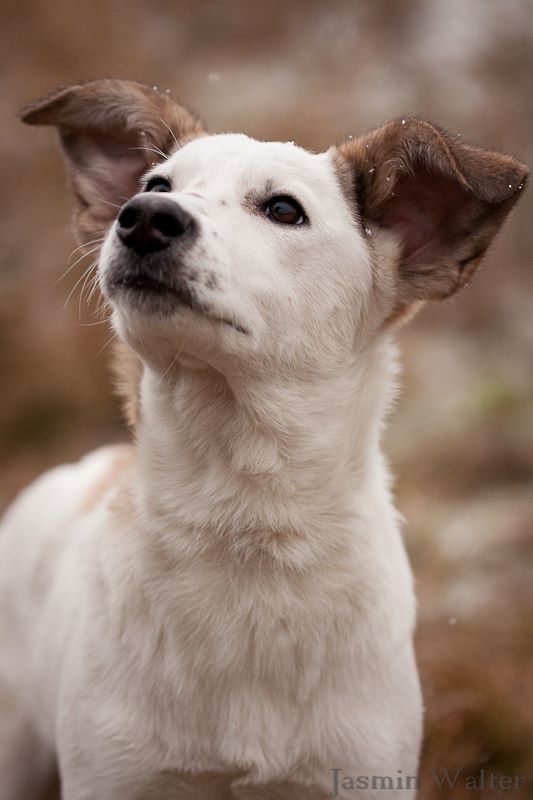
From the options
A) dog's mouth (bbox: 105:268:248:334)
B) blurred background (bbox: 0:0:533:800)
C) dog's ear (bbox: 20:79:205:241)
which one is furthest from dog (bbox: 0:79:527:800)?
blurred background (bbox: 0:0:533:800)

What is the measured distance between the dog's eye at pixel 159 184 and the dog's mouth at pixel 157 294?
0.51m

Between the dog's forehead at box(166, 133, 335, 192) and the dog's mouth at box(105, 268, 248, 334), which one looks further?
the dog's forehead at box(166, 133, 335, 192)

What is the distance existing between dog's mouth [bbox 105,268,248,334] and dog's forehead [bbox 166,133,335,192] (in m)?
0.48

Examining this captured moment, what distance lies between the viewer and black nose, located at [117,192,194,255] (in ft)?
8.20

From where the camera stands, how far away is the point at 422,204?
3141mm

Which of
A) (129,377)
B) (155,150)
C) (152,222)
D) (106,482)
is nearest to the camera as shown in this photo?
(152,222)

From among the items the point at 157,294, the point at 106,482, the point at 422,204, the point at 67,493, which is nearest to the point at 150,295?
the point at 157,294

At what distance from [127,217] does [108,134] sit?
98 centimetres

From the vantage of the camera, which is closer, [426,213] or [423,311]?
[426,213]

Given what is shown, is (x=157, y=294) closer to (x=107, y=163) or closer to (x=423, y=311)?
(x=107, y=163)

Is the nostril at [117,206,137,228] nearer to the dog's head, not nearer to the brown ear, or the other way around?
the dog's head

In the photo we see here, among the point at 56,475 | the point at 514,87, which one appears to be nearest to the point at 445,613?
the point at 56,475

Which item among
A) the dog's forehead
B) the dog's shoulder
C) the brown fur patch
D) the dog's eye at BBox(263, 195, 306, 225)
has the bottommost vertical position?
the dog's shoulder

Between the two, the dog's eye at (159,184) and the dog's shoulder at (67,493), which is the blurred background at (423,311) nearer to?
the dog's shoulder at (67,493)
